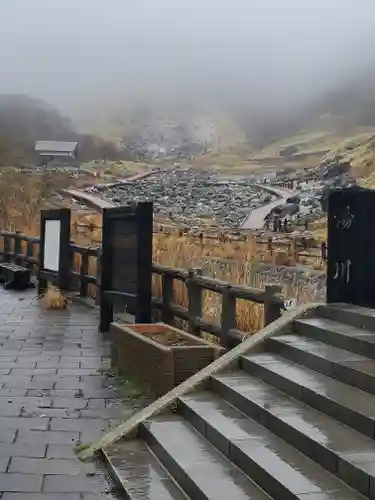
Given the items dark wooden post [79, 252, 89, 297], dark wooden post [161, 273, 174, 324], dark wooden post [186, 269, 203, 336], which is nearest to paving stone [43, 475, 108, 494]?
dark wooden post [186, 269, 203, 336]

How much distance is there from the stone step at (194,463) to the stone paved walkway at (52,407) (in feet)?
1.41

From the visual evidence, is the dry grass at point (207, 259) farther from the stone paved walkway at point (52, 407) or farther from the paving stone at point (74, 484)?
the paving stone at point (74, 484)

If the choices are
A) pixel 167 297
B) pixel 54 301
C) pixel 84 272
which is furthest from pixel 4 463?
pixel 84 272

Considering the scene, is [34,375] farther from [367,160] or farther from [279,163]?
[279,163]

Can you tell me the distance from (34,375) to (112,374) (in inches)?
29.8

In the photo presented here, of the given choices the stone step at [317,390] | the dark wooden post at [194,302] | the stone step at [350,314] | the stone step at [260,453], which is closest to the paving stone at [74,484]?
the stone step at [260,453]

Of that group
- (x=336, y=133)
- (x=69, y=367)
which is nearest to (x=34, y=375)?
(x=69, y=367)

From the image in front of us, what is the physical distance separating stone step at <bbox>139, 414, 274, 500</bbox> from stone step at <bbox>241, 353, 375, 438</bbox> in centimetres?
67

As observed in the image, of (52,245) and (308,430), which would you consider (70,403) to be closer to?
(308,430)

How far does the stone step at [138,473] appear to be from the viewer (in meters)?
4.26

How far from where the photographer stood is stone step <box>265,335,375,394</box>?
4.77m

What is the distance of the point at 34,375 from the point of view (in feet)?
23.9

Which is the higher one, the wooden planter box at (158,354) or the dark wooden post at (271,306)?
the dark wooden post at (271,306)

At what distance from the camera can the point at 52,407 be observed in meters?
6.12
